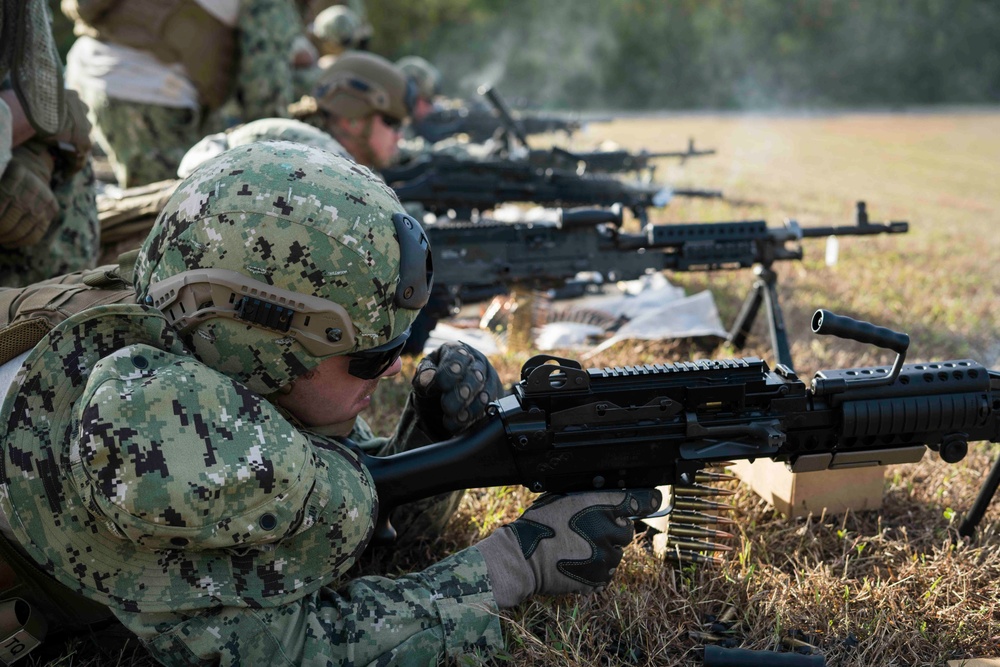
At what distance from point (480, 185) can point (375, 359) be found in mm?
4492

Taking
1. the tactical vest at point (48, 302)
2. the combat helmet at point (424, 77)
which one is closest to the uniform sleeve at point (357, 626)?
the tactical vest at point (48, 302)

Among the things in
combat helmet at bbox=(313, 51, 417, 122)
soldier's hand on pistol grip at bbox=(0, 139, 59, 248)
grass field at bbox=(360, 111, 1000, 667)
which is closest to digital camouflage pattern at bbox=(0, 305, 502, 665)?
grass field at bbox=(360, 111, 1000, 667)

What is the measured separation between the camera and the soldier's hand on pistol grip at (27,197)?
11.4 ft

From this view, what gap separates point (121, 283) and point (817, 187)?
13.5 m

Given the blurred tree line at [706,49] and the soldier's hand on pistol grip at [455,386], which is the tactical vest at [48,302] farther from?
the blurred tree line at [706,49]

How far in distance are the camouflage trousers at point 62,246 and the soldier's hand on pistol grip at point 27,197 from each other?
0.38 ft

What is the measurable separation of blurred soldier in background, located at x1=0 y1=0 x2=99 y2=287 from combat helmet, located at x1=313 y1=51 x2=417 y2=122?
A: 1.97 meters

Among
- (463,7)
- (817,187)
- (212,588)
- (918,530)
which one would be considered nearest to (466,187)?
(918,530)

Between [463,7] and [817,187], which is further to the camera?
[463,7]

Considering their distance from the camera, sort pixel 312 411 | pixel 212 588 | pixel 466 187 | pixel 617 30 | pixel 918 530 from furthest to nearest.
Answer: pixel 617 30
pixel 466 187
pixel 918 530
pixel 312 411
pixel 212 588

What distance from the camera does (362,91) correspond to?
568cm

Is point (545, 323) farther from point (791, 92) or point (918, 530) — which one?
point (791, 92)

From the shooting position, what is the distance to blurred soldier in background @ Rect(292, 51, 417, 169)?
5691 millimetres

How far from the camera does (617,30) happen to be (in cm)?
3638
